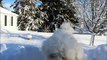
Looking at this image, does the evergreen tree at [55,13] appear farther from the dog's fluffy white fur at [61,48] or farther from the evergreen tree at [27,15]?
the dog's fluffy white fur at [61,48]

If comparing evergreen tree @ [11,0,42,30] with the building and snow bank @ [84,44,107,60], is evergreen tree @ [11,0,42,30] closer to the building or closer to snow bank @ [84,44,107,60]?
the building

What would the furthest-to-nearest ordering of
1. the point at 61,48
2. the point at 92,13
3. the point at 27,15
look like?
the point at 27,15
the point at 92,13
the point at 61,48

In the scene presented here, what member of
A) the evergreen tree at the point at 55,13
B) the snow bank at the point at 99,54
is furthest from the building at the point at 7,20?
the snow bank at the point at 99,54

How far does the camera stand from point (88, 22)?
1773 centimetres

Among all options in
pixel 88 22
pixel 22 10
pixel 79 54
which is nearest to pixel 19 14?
pixel 22 10

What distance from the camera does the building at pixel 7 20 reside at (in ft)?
96.6

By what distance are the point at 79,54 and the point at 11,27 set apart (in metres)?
29.4

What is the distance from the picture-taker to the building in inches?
1160

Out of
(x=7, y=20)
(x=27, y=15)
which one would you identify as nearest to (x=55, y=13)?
(x=27, y=15)

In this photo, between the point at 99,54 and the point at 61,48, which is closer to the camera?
the point at 61,48

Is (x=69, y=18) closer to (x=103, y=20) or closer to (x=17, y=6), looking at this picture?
(x=17, y=6)

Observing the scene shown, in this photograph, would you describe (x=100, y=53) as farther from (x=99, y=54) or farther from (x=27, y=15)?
(x=27, y=15)

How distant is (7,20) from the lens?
3073 centimetres

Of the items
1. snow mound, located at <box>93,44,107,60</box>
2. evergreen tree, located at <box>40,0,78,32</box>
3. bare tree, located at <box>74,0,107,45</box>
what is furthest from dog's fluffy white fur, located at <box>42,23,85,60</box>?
evergreen tree, located at <box>40,0,78,32</box>
